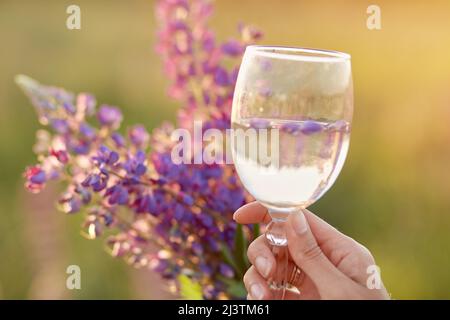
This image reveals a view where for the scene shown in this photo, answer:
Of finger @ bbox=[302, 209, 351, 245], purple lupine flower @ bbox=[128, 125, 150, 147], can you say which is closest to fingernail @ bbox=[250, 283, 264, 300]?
finger @ bbox=[302, 209, 351, 245]

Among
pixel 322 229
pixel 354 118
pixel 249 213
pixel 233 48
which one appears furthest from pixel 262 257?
pixel 354 118

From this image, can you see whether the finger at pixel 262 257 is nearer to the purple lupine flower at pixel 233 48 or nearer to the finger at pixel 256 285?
the finger at pixel 256 285

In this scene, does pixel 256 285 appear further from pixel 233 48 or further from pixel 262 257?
pixel 233 48

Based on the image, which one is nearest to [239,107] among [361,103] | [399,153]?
[399,153]

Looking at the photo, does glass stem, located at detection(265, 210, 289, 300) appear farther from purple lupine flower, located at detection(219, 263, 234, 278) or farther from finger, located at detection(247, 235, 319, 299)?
purple lupine flower, located at detection(219, 263, 234, 278)

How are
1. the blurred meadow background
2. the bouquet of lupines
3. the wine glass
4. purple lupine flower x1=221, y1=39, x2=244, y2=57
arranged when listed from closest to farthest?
1. the wine glass
2. the bouquet of lupines
3. purple lupine flower x1=221, y1=39, x2=244, y2=57
4. the blurred meadow background
